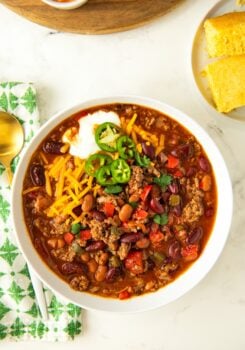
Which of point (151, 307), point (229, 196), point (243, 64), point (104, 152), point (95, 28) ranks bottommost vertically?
point (151, 307)

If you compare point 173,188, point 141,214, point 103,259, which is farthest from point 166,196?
point 103,259

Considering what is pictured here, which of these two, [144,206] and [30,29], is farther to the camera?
[30,29]

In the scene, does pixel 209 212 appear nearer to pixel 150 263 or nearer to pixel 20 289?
pixel 150 263

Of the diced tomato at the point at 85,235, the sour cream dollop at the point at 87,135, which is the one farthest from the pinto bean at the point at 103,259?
the sour cream dollop at the point at 87,135

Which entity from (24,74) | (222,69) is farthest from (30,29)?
(222,69)

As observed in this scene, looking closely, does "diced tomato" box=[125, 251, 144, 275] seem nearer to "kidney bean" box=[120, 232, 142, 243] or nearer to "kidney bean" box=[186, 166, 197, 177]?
"kidney bean" box=[120, 232, 142, 243]

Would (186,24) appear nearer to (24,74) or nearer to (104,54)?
(104,54)

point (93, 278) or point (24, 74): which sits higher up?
point (24, 74)
